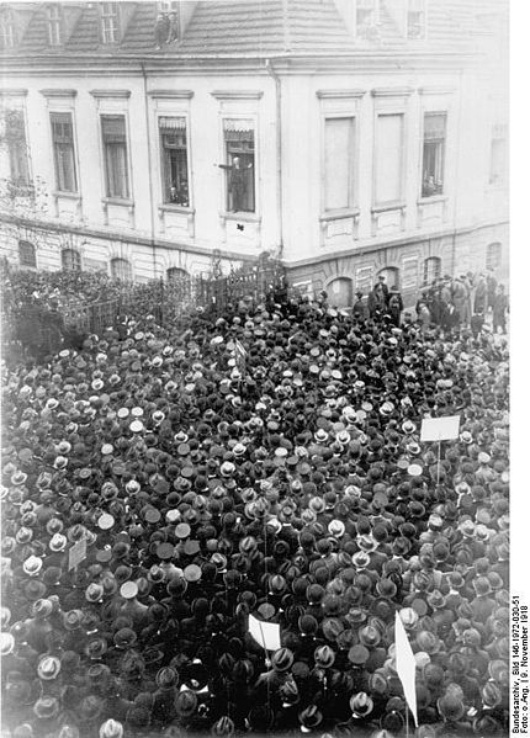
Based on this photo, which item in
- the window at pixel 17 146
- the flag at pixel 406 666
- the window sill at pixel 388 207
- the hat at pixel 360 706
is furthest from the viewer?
the window sill at pixel 388 207

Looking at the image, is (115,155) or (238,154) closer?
(238,154)

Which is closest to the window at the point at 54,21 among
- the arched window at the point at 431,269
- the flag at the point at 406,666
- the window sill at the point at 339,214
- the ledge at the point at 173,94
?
the ledge at the point at 173,94

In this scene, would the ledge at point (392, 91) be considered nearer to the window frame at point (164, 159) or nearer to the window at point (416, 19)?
the window at point (416, 19)

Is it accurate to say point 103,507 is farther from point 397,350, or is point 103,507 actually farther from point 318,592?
point 397,350

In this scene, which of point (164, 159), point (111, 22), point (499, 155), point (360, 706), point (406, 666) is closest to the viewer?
point (406, 666)

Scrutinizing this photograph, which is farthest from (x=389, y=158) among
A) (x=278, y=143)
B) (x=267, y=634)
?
(x=267, y=634)

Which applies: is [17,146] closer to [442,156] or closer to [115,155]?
[115,155]

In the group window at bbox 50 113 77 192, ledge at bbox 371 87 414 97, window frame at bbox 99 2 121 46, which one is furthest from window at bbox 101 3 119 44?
ledge at bbox 371 87 414 97
